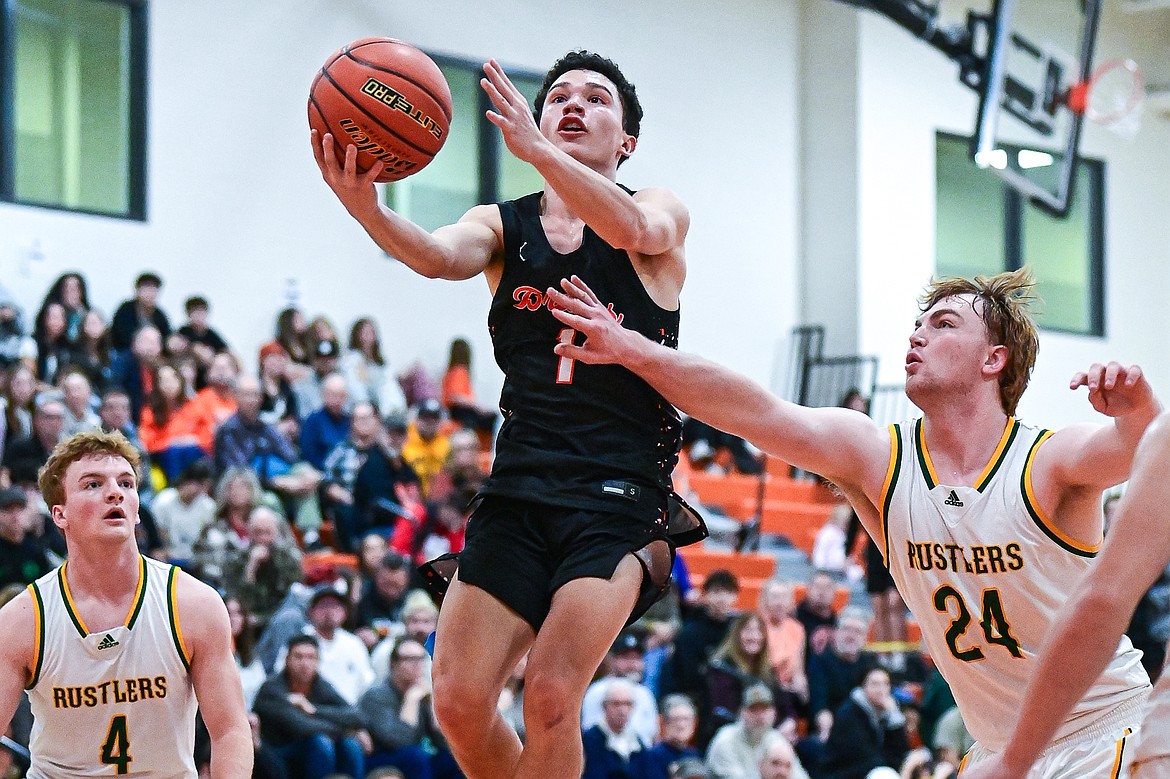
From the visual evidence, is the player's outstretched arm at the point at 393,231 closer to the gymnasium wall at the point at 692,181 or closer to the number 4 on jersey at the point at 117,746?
the number 4 on jersey at the point at 117,746

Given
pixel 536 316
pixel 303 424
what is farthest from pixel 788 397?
pixel 536 316

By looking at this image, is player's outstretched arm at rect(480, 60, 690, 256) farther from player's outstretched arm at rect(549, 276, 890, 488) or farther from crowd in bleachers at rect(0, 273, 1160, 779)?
crowd in bleachers at rect(0, 273, 1160, 779)

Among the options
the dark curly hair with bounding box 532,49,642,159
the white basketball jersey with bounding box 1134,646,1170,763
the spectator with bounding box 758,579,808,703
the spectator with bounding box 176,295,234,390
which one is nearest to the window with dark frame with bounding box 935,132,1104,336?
the spectator with bounding box 758,579,808,703

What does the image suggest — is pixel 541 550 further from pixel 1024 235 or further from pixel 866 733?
pixel 1024 235

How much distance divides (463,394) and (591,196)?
31.8ft

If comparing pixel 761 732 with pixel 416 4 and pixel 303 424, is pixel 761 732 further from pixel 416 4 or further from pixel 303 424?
pixel 416 4

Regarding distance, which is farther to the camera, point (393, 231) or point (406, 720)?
point (406, 720)

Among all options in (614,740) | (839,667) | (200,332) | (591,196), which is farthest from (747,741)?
(591,196)

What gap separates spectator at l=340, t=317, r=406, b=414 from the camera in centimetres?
1280

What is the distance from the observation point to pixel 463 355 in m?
14.1

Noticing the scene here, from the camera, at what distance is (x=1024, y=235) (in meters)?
18.1

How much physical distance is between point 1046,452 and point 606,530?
1246mm

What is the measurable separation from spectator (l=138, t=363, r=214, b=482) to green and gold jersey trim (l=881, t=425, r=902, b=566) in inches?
281

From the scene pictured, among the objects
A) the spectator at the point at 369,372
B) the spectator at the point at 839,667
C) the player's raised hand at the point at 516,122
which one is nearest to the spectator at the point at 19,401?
the spectator at the point at 369,372
